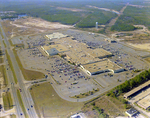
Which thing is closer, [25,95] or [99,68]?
[25,95]

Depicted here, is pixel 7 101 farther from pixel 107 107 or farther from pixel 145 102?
pixel 145 102

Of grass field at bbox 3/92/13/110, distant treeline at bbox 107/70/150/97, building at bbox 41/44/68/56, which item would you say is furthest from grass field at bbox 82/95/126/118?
building at bbox 41/44/68/56

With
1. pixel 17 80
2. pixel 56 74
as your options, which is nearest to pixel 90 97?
pixel 56 74

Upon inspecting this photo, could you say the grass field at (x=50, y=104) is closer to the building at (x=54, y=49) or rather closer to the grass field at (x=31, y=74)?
the grass field at (x=31, y=74)

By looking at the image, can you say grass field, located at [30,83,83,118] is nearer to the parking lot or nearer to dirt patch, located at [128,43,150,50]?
the parking lot

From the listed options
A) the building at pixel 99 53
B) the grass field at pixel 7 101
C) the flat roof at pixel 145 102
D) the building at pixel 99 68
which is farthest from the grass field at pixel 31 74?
the flat roof at pixel 145 102

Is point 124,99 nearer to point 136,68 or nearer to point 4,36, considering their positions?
point 136,68

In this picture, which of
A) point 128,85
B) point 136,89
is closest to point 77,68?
point 128,85
